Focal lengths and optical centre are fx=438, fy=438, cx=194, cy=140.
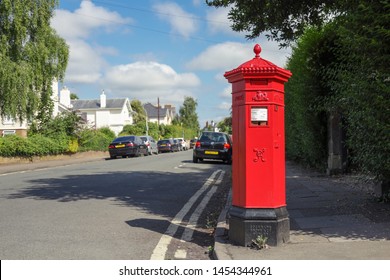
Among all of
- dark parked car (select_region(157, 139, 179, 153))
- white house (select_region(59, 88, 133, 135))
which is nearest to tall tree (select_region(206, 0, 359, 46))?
dark parked car (select_region(157, 139, 179, 153))

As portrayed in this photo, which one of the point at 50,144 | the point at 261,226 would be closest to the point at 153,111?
the point at 50,144

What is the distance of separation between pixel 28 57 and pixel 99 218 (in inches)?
966

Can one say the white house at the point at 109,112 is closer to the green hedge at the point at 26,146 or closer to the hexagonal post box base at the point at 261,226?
the green hedge at the point at 26,146

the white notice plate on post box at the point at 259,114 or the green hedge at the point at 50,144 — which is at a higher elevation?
the white notice plate on post box at the point at 259,114

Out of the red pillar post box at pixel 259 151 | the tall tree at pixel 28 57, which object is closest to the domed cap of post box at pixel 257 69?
the red pillar post box at pixel 259 151

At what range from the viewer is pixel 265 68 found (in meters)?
5.16

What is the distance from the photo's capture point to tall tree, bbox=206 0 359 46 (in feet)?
26.9

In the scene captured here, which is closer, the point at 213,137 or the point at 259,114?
the point at 259,114

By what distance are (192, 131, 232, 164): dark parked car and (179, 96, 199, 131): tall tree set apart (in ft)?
308

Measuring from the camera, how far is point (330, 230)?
5875 mm

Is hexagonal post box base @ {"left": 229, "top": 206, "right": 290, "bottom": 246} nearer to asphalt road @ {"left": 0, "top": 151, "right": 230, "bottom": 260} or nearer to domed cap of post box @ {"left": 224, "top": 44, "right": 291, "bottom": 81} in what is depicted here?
asphalt road @ {"left": 0, "top": 151, "right": 230, "bottom": 260}

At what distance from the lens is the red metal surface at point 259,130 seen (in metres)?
5.21

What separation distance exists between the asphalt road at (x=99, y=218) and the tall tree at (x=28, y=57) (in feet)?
52.6

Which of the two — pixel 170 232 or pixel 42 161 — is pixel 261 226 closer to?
pixel 170 232
